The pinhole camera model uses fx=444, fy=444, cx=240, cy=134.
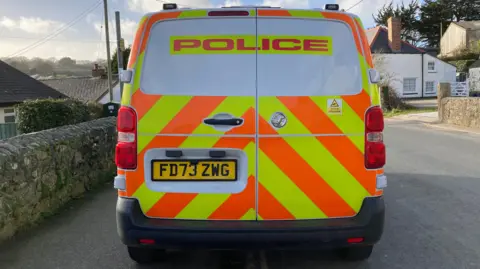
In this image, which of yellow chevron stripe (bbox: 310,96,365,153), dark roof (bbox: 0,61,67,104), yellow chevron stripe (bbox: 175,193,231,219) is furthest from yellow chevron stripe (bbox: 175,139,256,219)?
dark roof (bbox: 0,61,67,104)

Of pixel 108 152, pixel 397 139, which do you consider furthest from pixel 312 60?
pixel 397 139

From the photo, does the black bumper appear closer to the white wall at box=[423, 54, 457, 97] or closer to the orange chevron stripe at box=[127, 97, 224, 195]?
the orange chevron stripe at box=[127, 97, 224, 195]

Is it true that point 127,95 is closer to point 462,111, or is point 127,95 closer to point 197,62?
point 197,62

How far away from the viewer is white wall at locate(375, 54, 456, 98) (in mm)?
43438

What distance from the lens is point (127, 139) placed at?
10.4 feet

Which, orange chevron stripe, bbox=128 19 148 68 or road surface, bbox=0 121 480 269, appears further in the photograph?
road surface, bbox=0 121 480 269

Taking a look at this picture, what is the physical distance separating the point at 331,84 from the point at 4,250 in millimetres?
3542

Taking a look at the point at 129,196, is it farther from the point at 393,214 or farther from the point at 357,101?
the point at 393,214

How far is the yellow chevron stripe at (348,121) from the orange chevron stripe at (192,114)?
27.5 inches

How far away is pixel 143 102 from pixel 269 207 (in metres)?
1.17

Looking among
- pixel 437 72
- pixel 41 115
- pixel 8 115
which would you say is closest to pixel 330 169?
pixel 41 115

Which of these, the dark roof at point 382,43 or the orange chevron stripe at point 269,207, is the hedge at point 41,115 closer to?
the orange chevron stripe at point 269,207

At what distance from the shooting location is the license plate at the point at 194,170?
3.17 metres

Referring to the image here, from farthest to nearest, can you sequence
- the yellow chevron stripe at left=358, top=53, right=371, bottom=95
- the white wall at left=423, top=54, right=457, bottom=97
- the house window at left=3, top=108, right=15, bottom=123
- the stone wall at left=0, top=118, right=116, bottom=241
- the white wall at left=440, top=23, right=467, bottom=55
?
the white wall at left=440, top=23, right=467, bottom=55, the white wall at left=423, top=54, right=457, bottom=97, the house window at left=3, top=108, right=15, bottom=123, the stone wall at left=0, top=118, right=116, bottom=241, the yellow chevron stripe at left=358, top=53, right=371, bottom=95
